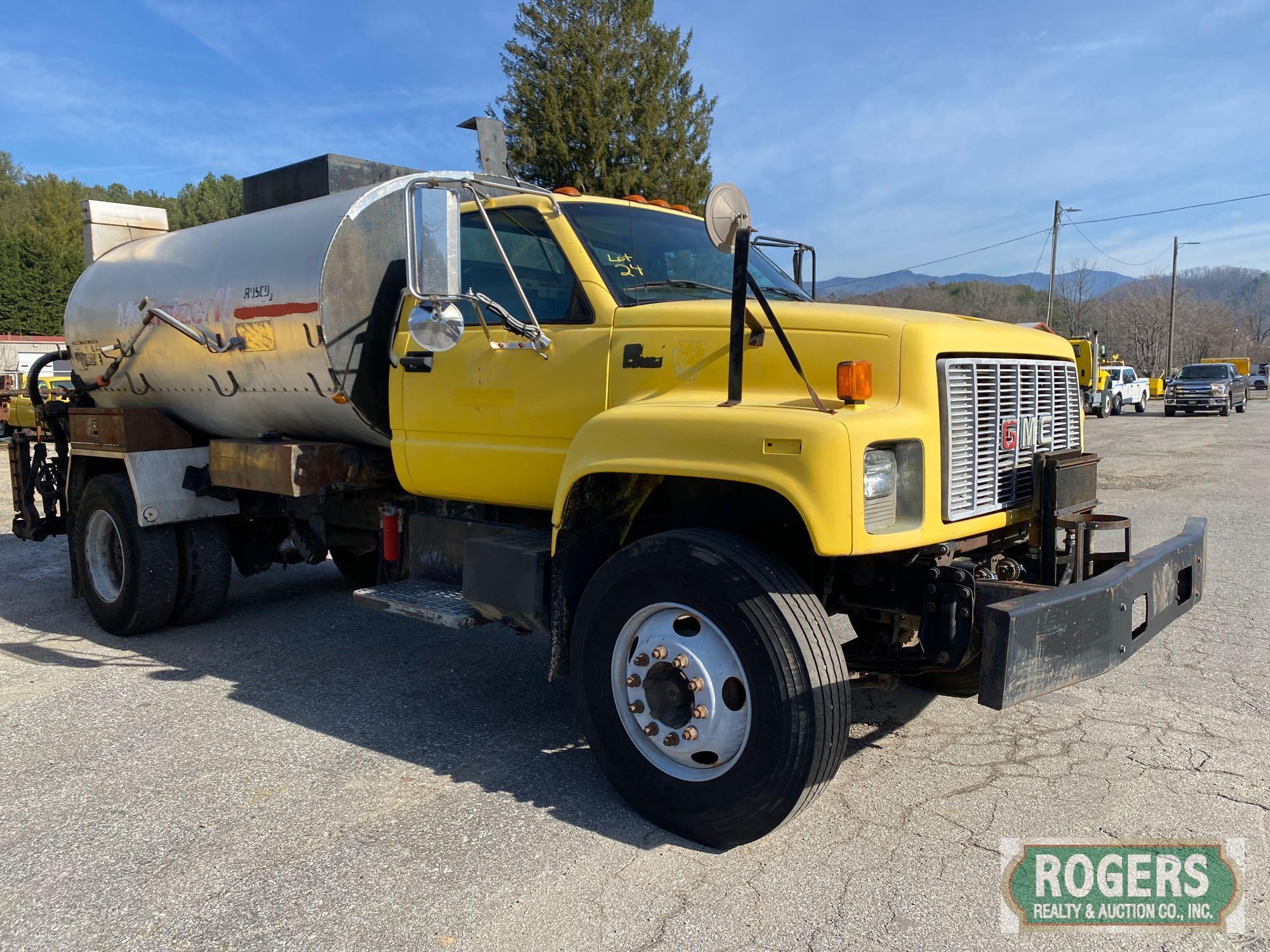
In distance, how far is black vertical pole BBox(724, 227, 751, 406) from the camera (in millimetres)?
3227

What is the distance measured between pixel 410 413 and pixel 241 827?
2.06 meters

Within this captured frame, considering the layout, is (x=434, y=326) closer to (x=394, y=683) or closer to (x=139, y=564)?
(x=394, y=683)

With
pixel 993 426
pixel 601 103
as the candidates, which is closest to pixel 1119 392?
pixel 601 103

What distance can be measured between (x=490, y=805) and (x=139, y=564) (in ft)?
11.6

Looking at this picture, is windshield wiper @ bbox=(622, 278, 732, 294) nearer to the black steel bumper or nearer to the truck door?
the truck door

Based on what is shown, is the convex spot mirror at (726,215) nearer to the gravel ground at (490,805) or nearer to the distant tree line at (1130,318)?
the gravel ground at (490,805)

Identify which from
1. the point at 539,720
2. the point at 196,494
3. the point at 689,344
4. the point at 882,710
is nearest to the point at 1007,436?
the point at 689,344

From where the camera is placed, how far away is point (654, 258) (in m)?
4.35

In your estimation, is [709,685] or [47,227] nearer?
[709,685]

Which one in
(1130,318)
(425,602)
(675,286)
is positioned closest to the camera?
(675,286)

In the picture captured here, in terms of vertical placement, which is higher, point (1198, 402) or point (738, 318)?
point (738, 318)

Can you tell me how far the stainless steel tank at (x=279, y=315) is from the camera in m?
4.85

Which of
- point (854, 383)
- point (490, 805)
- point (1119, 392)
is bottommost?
A: point (490, 805)

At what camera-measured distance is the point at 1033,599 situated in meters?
2.99
